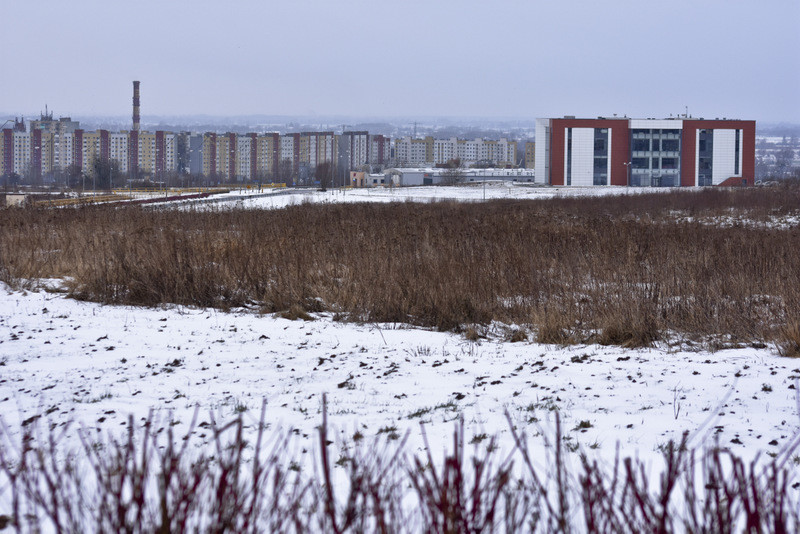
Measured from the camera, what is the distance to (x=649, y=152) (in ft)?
289

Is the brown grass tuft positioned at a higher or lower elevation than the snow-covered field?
lower

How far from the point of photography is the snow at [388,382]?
5535mm

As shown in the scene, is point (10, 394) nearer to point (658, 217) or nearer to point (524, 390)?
point (524, 390)

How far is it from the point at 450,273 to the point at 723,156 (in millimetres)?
86063

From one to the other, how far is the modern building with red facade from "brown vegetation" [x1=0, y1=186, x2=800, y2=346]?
71076 millimetres

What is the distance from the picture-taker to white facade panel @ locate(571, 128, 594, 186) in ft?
285

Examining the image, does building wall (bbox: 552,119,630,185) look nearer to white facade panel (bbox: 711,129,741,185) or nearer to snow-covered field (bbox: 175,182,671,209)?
white facade panel (bbox: 711,129,741,185)

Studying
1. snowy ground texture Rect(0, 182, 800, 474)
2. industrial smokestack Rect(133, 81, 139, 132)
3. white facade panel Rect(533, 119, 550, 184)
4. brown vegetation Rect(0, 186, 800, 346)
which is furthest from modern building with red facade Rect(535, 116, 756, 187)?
snowy ground texture Rect(0, 182, 800, 474)

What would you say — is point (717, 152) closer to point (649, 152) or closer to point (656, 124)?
point (656, 124)

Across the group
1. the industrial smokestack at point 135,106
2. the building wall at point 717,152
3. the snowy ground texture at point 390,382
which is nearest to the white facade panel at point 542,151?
the building wall at point 717,152

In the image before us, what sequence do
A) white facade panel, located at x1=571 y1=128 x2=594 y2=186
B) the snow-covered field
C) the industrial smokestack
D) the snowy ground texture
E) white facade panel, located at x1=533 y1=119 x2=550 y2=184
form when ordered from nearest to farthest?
the snowy ground texture
the snow-covered field
white facade panel, located at x1=571 y1=128 x2=594 y2=186
white facade panel, located at x1=533 y1=119 x2=550 y2=184
the industrial smokestack

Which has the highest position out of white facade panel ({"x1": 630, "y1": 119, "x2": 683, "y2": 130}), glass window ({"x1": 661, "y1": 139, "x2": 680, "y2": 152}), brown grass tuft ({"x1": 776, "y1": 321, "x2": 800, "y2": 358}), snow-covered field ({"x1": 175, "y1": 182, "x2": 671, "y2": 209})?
white facade panel ({"x1": 630, "y1": 119, "x2": 683, "y2": 130})

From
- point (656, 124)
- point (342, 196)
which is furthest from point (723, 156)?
point (342, 196)

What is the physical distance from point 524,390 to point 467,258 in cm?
627
